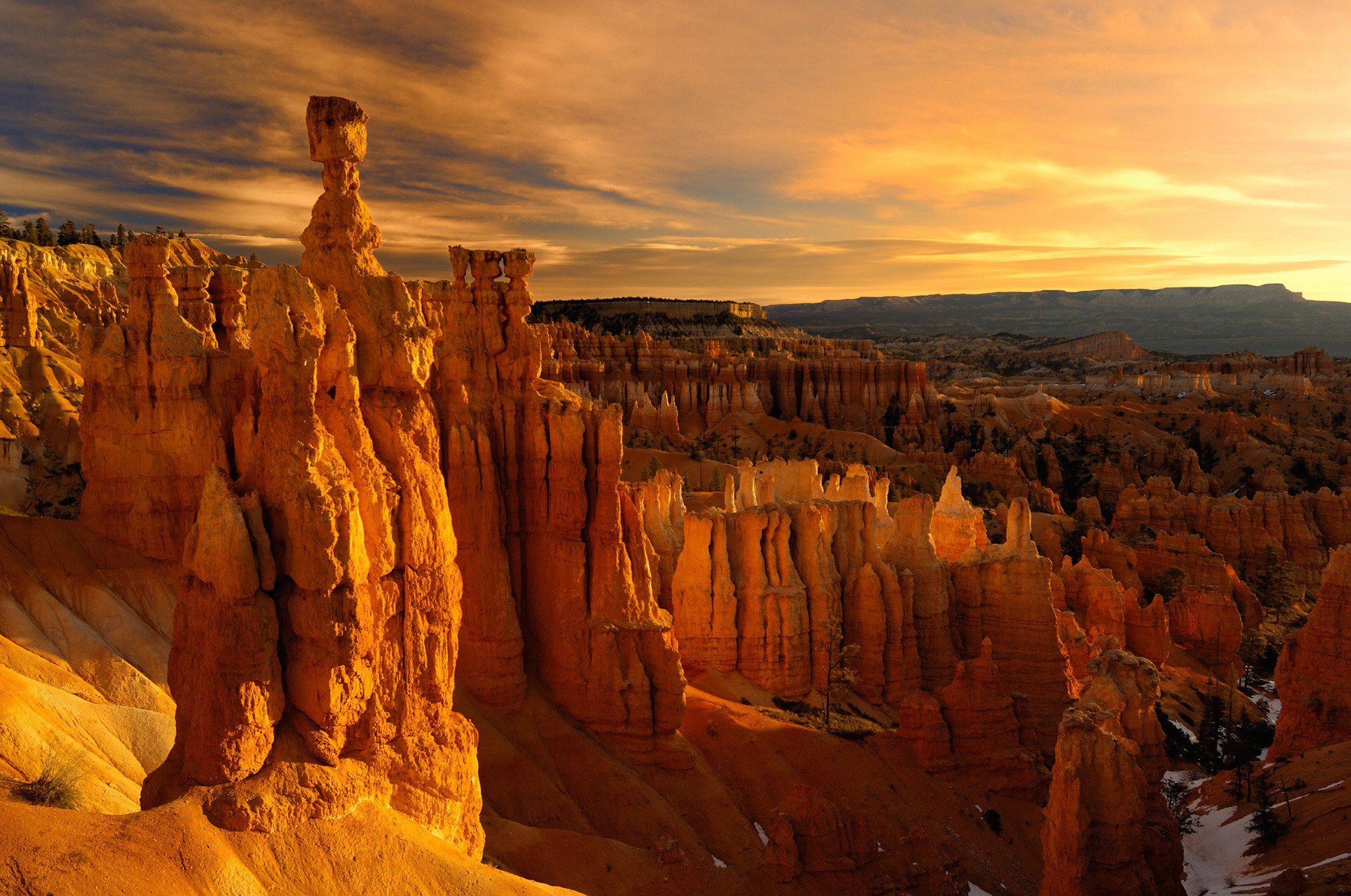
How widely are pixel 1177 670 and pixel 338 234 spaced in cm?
3936

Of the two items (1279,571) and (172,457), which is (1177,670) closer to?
(1279,571)

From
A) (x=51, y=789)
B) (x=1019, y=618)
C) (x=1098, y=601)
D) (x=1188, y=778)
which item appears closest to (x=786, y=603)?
(x=1019, y=618)

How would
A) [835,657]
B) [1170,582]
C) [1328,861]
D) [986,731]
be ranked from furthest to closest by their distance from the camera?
[1170,582] < [835,657] < [986,731] < [1328,861]

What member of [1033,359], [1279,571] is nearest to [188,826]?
[1279,571]

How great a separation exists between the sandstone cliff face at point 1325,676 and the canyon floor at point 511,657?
120mm

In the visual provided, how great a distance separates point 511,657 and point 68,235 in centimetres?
9732

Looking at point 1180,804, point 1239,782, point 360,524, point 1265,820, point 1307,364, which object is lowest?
point 1180,804

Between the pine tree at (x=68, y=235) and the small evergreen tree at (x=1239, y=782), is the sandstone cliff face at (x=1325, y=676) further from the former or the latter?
the pine tree at (x=68, y=235)

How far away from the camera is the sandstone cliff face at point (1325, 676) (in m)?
29.2

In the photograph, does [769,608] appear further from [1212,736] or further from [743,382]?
[743,382]

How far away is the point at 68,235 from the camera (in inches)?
3681

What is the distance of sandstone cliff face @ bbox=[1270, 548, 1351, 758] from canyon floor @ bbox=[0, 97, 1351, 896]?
120 mm

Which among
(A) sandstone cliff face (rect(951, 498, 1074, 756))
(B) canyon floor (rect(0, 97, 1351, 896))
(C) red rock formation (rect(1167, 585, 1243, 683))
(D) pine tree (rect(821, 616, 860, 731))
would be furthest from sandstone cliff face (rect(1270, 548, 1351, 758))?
(D) pine tree (rect(821, 616, 860, 731))

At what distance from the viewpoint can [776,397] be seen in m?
104
